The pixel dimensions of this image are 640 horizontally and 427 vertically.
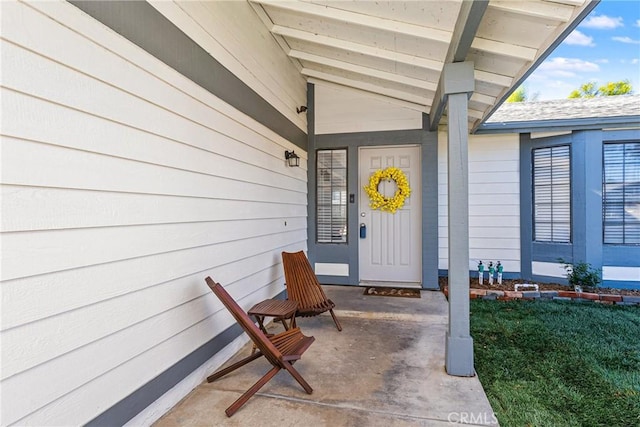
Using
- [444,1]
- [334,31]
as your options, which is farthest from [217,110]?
[444,1]

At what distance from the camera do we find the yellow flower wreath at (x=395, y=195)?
16.5 ft

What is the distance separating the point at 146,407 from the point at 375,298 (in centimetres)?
312

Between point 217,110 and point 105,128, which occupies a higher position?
point 217,110

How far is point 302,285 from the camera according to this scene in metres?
3.72

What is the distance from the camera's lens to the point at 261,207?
354 cm

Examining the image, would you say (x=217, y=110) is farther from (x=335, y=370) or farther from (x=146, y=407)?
(x=335, y=370)

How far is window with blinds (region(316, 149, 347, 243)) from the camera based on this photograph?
17.3 feet

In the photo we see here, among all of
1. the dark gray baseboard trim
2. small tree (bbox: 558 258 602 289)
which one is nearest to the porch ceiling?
small tree (bbox: 558 258 602 289)

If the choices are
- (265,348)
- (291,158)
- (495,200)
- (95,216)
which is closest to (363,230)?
(291,158)

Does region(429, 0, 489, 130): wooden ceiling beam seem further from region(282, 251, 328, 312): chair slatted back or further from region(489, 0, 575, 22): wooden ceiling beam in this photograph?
region(282, 251, 328, 312): chair slatted back

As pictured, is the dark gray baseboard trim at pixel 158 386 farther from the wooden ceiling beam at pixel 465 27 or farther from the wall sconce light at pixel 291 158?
the wooden ceiling beam at pixel 465 27

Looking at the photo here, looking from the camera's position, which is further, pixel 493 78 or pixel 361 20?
pixel 493 78

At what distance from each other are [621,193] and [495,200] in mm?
1668

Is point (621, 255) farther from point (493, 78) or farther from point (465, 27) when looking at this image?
point (465, 27)
